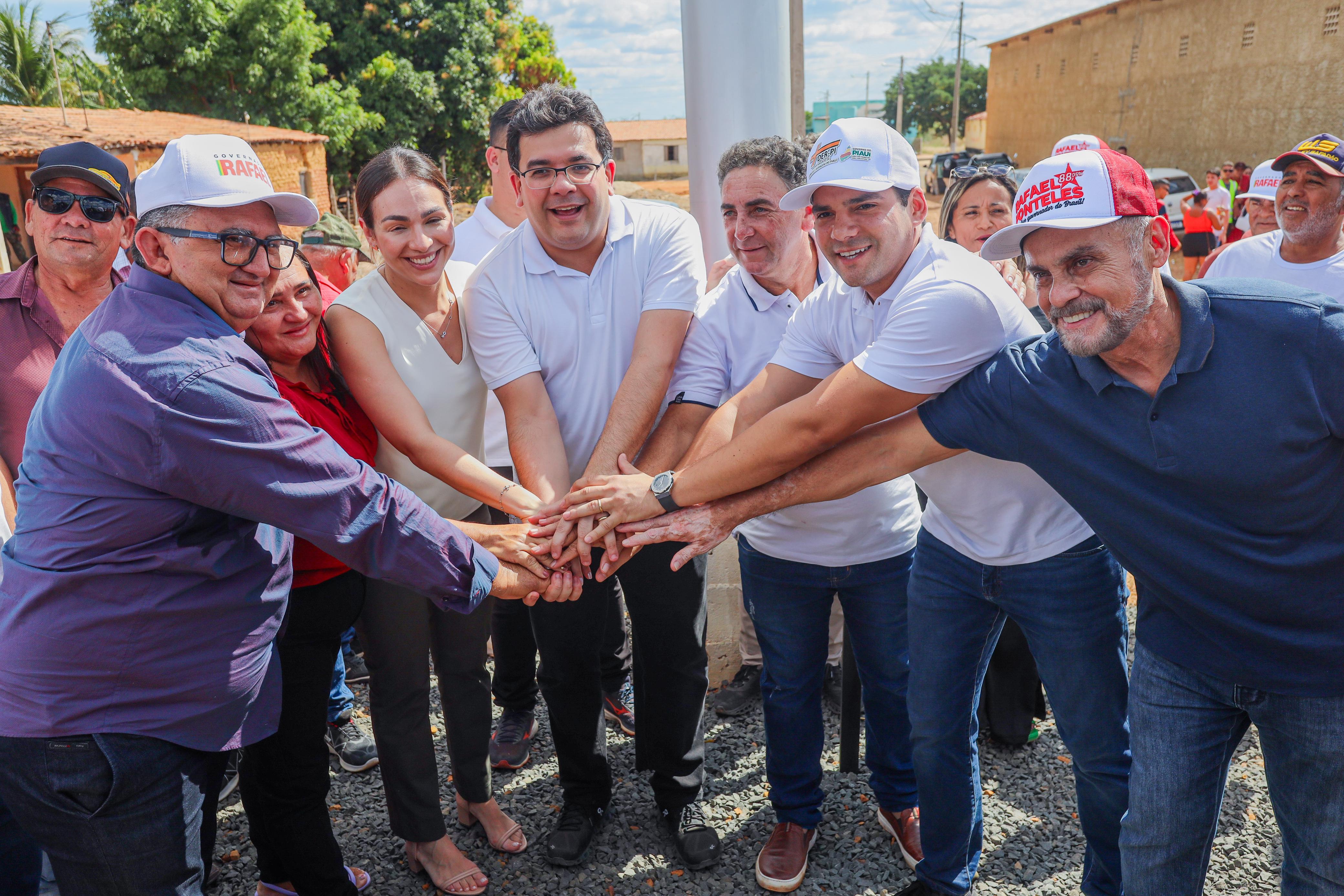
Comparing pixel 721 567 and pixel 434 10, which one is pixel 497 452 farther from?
pixel 434 10

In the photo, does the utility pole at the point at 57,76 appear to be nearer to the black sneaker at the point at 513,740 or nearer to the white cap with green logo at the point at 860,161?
the black sneaker at the point at 513,740

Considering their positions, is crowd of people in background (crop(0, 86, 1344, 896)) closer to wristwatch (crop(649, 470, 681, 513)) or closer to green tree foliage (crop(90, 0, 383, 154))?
wristwatch (crop(649, 470, 681, 513))

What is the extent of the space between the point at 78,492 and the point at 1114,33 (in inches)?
1354

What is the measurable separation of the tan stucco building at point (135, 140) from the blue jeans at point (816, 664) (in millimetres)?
9929

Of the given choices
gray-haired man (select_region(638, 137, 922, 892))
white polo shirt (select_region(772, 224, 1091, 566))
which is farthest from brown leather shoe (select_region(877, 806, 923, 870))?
white polo shirt (select_region(772, 224, 1091, 566))

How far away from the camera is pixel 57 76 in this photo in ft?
32.4

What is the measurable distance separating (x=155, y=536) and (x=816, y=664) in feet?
6.72

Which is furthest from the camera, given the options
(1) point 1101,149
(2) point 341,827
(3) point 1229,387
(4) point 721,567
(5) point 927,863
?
(4) point 721,567

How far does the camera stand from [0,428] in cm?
315

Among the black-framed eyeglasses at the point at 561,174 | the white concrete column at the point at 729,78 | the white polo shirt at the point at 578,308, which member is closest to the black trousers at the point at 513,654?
the white polo shirt at the point at 578,308

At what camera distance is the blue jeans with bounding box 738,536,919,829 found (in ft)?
9.82

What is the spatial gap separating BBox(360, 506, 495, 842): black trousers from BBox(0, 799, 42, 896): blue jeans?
0.93 m

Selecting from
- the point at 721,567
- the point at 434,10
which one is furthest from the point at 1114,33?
the point at 721,567

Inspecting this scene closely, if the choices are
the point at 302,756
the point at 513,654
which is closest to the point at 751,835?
the point at 513,654
